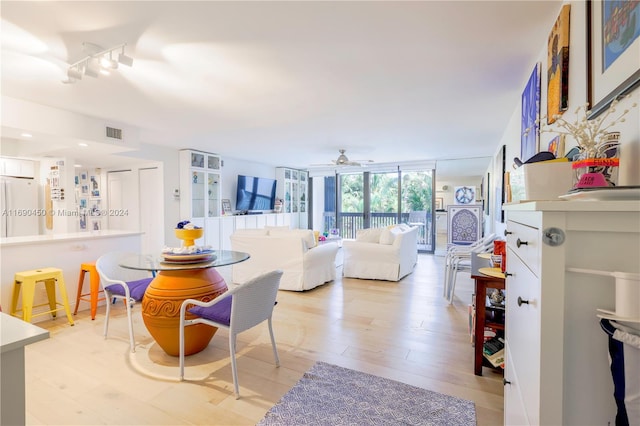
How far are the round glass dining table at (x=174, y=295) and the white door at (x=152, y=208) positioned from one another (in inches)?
146

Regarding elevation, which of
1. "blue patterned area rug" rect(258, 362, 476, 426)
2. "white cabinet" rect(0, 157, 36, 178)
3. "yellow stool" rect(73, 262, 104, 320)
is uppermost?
"white cabinet" rect(0, 157, 36, 178)

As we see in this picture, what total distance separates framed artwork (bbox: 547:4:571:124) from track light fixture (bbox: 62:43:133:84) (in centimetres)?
260

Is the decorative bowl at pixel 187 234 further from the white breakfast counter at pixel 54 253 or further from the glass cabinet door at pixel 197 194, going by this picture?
the glass cabinet door at pixel 197 194

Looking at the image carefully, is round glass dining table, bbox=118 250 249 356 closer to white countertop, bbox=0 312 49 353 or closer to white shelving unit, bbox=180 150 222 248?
white countertop, bbox=0 312 49 353

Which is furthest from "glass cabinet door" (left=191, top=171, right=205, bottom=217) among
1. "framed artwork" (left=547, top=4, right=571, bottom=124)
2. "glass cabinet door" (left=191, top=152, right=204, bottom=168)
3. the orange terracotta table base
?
"framed artwork" (left=547, top=4, right=571, bottom=124)

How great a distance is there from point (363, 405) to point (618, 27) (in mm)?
2105

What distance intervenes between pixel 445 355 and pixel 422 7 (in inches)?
96.2

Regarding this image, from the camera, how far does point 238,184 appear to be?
730 centimetres

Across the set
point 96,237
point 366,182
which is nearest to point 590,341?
point 96,237

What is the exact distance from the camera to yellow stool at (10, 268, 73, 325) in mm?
2881

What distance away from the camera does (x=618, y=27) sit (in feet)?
3.45

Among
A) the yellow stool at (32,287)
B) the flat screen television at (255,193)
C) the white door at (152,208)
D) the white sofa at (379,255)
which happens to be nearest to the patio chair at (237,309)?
the yellow stool at (32,287)

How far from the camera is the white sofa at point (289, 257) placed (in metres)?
4.26

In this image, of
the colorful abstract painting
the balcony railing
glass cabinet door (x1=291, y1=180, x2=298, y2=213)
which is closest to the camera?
the colorful abstract painting
